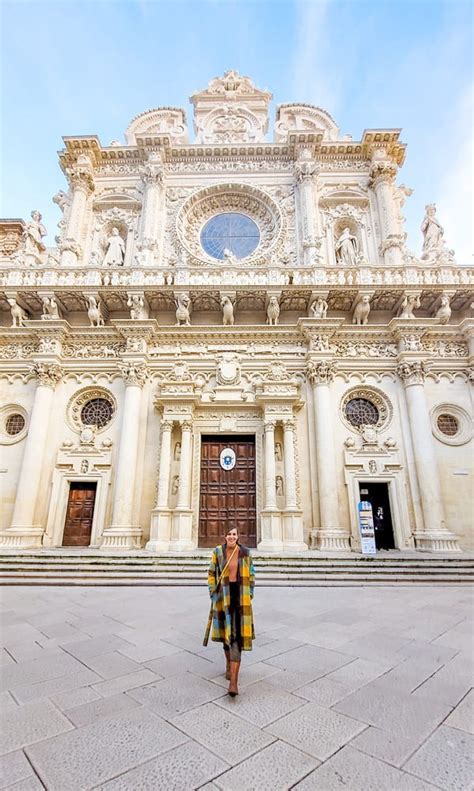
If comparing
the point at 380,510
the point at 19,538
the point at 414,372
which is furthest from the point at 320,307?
Answer: the point at 19,538

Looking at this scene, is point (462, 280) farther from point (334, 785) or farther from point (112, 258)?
point (334, 785)

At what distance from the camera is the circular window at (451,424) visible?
47.0 feet

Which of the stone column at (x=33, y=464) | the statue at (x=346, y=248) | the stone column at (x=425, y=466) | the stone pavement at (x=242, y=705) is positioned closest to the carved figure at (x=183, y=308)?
the stone column at (x=33, y=464)

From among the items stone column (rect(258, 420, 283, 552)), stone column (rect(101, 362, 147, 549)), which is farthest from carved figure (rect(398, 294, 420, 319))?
stone column (rect(101, 362, 147, 549))

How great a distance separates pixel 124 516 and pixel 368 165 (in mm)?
21908

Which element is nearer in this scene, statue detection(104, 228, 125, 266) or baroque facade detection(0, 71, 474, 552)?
baroque facade detection(0, 71, 474, 552)

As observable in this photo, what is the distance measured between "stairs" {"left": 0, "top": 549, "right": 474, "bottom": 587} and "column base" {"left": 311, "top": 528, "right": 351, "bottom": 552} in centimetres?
110

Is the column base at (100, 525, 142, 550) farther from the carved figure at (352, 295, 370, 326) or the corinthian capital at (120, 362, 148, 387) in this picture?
the carved figure at (352, 295, 370, 326)

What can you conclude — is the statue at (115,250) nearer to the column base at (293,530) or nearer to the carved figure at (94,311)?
the carved figure at (94,311)

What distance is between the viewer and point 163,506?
13094mm

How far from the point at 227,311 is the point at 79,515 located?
33.0 ft

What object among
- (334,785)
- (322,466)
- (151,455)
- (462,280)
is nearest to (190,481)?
(151,455)

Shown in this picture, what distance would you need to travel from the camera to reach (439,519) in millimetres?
12836

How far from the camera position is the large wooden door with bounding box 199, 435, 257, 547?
13.6 m
